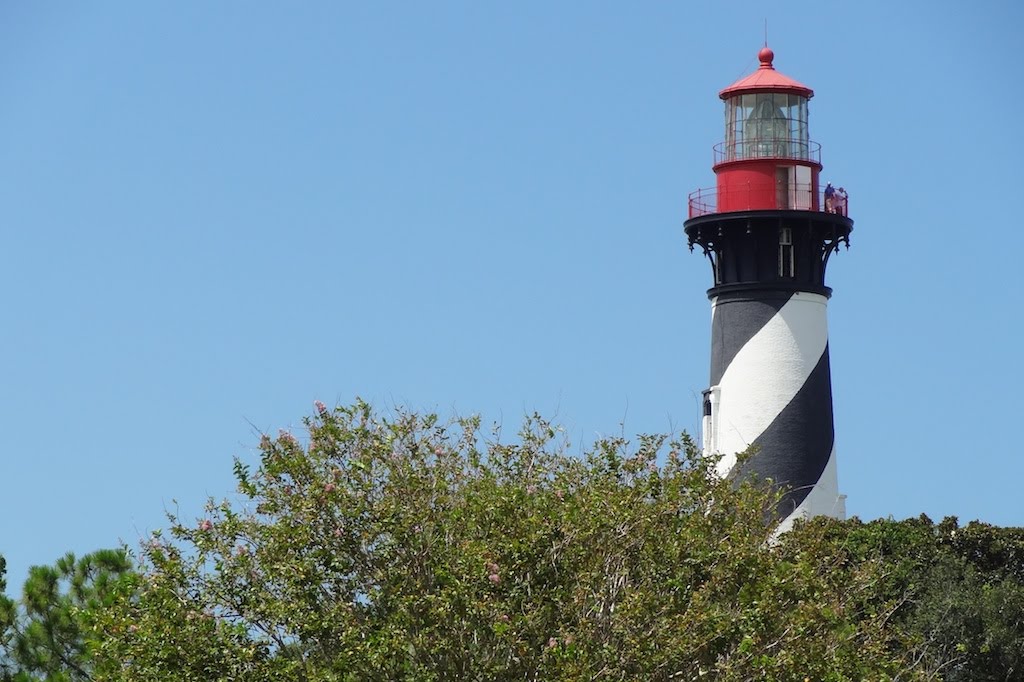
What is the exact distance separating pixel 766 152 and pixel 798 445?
677cm

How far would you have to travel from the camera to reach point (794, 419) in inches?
1640

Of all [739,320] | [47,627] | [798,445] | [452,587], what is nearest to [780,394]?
[798,445]

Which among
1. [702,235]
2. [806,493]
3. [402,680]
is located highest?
[702,235]

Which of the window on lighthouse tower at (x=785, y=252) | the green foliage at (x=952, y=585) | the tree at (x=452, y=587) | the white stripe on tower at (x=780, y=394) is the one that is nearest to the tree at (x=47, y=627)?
the tree at (x=452, y=587)

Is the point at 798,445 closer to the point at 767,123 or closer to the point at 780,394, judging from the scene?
the point at 780,394

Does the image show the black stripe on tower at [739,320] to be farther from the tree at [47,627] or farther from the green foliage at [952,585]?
the tree at [47,627]

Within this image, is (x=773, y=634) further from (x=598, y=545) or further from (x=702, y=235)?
(x=702, y=235)

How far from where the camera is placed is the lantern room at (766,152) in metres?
43.4

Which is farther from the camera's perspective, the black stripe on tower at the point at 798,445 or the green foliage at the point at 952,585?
the black stripe on tower at the point at 798,445

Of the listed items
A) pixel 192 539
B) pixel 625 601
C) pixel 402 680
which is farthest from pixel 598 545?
pixel 192 539

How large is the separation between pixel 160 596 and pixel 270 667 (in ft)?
5.22

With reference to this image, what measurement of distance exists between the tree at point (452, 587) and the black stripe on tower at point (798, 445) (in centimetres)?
1756

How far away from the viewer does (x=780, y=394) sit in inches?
1647

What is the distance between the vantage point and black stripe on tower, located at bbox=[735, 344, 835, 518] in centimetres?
4122
